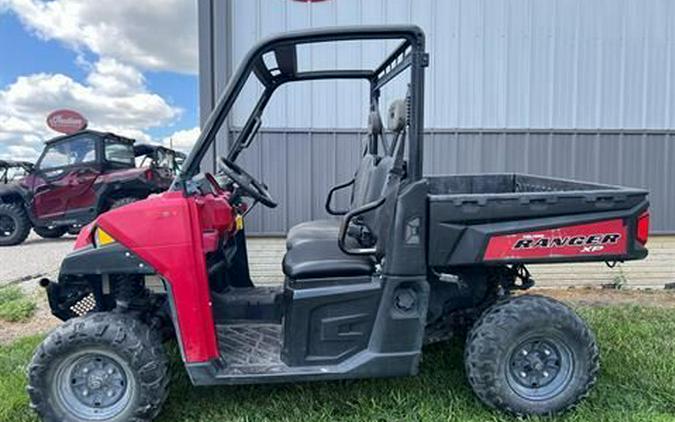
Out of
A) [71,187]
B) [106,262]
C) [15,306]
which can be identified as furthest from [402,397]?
[71,187]

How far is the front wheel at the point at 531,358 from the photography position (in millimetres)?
2566

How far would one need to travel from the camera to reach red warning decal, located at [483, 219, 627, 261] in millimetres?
2506

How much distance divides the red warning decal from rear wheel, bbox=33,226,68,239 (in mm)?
8451

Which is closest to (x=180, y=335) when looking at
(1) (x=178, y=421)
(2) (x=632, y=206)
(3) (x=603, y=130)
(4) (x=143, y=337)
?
(4) (x=143, y=337)

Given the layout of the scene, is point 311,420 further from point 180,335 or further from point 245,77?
point 245,77

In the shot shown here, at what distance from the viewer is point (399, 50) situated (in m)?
2.73

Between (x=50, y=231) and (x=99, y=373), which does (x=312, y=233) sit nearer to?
(x=99, y=373)

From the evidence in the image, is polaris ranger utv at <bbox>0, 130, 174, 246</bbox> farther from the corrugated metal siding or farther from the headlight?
the headlight

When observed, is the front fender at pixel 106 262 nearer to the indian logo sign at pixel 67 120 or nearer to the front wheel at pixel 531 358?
the front wheel at pixel 531 358

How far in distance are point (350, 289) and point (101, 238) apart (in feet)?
3.94

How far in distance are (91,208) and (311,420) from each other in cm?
740

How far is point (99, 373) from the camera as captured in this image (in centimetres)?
249

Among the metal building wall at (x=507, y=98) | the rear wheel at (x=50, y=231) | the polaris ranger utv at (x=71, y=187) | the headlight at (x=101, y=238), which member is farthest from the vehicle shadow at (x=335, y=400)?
the rear wheel at (x=50, y=231)

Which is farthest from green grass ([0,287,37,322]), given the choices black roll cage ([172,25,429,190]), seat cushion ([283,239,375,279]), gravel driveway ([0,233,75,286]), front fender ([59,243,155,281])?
seat cushion ([283,239,375,279])
